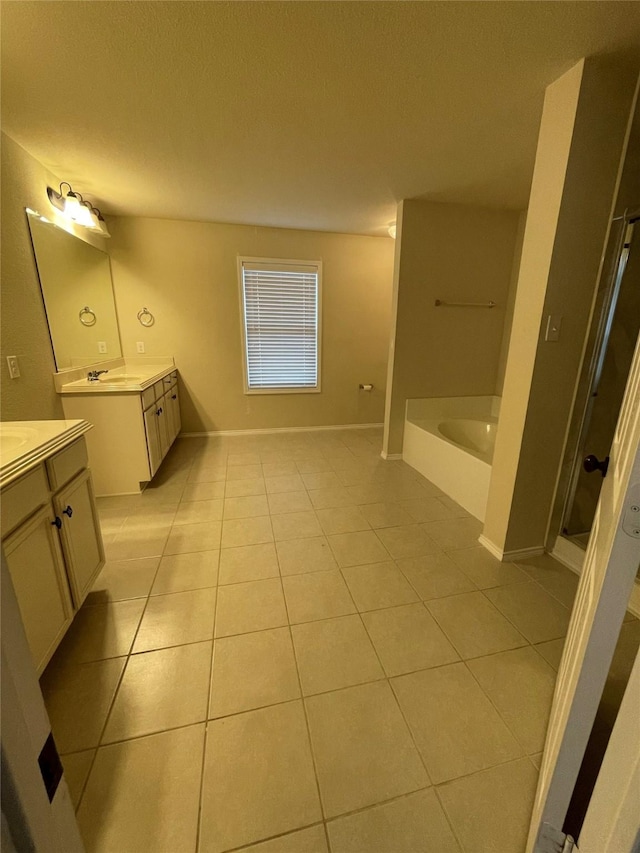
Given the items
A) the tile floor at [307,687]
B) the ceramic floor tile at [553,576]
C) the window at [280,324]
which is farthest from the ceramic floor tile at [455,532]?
the window at [280,324]

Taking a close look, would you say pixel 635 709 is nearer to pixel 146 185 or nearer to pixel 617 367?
pixel 617 367

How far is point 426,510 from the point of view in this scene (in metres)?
2.55

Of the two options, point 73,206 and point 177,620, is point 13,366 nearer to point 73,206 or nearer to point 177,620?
point 73,206

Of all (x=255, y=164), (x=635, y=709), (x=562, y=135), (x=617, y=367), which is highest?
(x=255, y=164)

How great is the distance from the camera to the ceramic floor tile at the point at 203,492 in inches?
107

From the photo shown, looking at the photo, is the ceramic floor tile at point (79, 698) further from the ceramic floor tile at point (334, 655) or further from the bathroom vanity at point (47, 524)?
the ceramic floor tile at point (334, 655)

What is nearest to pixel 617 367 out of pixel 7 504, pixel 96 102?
pixel 7 504

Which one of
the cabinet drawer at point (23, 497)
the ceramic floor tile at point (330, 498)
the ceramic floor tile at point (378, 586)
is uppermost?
the cabinet drawer at point (23, 497)

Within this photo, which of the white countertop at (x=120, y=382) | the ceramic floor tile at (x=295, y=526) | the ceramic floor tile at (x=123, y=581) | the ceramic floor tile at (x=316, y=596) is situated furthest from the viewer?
the white countertop at (x=120, y=382)

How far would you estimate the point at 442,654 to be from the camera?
142cm

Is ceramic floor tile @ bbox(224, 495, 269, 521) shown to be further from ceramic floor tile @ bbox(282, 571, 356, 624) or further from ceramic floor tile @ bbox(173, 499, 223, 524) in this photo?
ceramic floor tile @ bbox(282, 571, 356, 624)

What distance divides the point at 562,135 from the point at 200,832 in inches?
113

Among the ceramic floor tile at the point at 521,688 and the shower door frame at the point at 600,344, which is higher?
the shower door frame at the point at 600,344

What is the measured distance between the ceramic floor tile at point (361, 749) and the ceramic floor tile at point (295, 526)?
103 centimetres
